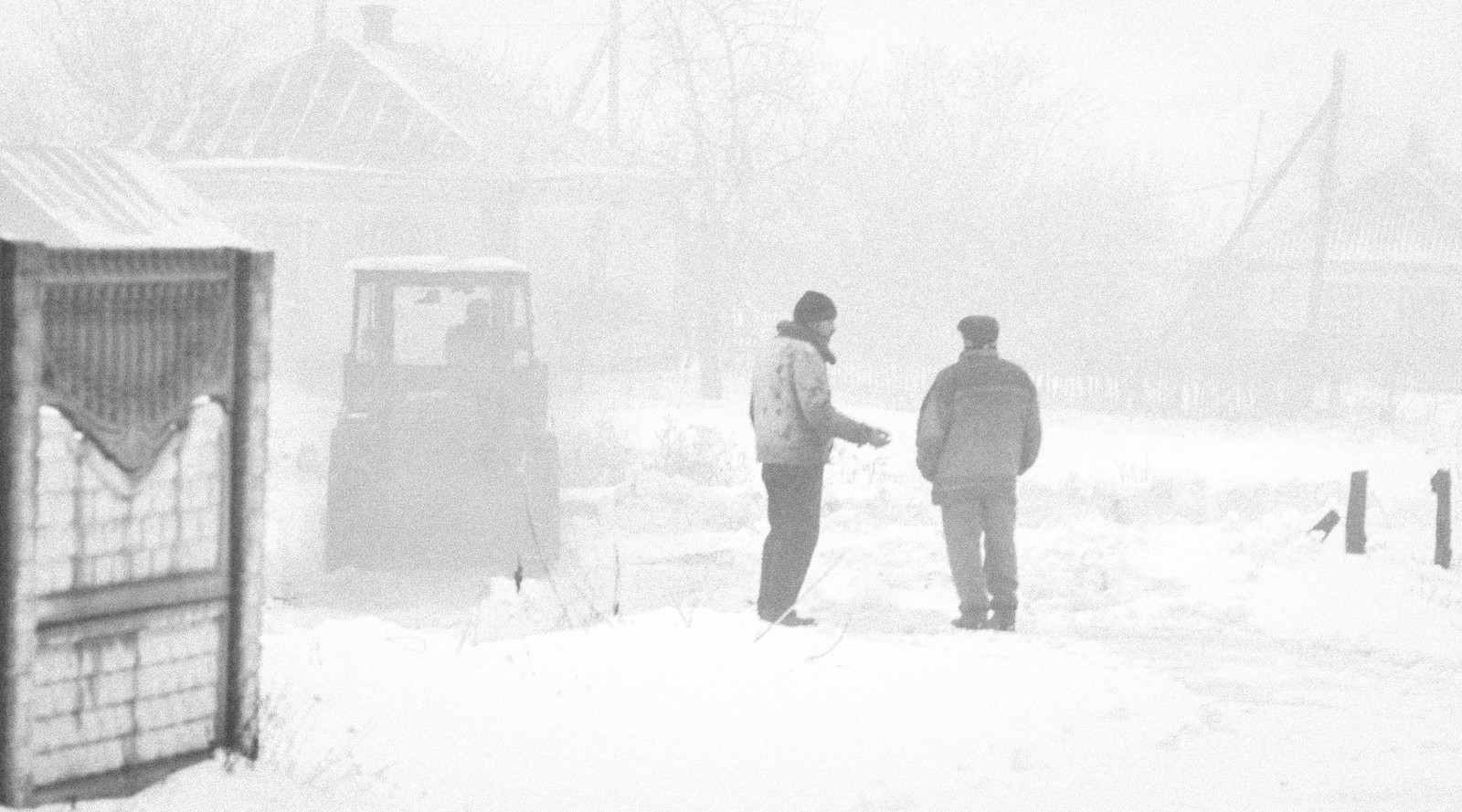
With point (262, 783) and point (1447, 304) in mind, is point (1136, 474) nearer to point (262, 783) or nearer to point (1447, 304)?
point (262, 783)

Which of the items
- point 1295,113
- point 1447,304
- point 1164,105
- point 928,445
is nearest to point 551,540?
point 928,445

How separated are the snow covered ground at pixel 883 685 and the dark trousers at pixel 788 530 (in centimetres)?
63

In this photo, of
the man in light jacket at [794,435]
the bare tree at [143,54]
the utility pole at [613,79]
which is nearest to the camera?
the man in light jacket at [794,435]

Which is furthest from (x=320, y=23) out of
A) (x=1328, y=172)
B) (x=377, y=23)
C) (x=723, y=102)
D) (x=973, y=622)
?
(x=973, y=622)

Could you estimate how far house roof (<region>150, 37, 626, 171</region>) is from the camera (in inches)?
1681

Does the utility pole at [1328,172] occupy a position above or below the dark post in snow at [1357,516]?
above

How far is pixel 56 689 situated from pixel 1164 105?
540 ft

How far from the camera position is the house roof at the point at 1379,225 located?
173 ft

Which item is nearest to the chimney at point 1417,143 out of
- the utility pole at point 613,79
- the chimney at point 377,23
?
the utility pole at point 613,79

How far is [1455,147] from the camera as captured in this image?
336 feet

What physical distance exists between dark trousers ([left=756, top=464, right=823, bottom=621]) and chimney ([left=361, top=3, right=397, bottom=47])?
126 ft

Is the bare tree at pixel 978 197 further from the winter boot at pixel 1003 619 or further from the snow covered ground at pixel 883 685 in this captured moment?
the winter boot at pixel 1003 619

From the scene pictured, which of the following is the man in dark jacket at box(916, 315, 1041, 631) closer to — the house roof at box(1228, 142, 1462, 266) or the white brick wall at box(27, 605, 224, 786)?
the white brick wall at box(27, 605, 224, 786)

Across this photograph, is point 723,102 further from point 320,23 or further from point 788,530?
point 788,530
